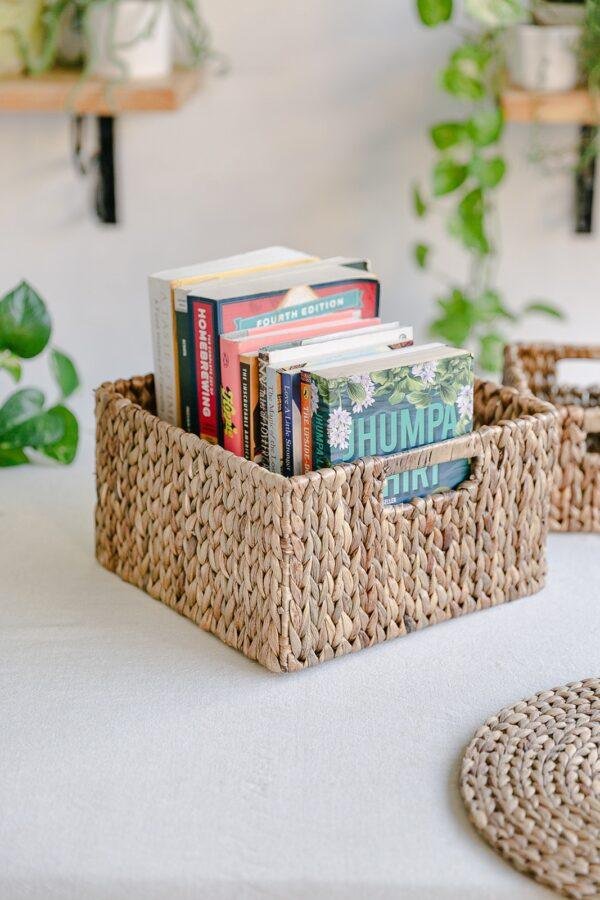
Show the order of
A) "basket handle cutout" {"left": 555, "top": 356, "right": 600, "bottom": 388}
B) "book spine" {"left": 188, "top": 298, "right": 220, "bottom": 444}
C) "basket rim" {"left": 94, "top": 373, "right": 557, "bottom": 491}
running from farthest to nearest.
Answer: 1. "basket handle cutout" {"left": 555, "top": 356, "right": 600, "bottom": 388}
2. "book spine" {"left": 188, "top": 298, "right": 220, "bottom": 444}
3. "basket rim" {"left": 94, "top": 373, "right": 557, "bottom": 491}

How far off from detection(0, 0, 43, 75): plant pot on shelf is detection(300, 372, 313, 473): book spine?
30.1 inches

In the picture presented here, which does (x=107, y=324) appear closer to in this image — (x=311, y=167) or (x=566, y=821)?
(x=311, y=167)

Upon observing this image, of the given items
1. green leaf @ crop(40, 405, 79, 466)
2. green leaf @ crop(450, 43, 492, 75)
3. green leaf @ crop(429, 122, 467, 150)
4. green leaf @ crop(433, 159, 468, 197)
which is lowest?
green leaf @ crop(40, 405, 79, 466)

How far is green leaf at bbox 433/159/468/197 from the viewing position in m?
1.61

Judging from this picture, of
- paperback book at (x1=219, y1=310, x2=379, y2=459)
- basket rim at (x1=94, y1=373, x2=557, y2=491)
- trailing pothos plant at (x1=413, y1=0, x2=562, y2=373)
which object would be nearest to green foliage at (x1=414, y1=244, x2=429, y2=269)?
trailing pothos plant at (x1=413, y1=0, x2=562, y2=373)

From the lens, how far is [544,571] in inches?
44.9

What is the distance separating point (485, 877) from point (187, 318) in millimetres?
540

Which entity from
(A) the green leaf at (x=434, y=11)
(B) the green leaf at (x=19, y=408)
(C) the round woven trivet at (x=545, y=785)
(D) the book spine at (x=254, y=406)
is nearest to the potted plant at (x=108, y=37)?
(A) the green leaf at (x=434, y=11)

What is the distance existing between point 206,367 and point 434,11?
686 millimetres

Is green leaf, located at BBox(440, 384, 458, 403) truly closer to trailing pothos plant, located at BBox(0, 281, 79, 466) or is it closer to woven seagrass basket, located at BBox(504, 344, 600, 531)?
woven seagrass basket, located at BBox(504, 344, 600, 531)

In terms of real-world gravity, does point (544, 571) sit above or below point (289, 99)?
below

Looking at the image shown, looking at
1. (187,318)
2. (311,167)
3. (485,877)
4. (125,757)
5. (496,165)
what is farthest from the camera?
(311,167)

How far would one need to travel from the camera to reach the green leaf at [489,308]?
170 centimetres

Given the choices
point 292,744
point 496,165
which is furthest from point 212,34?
point 292,744
